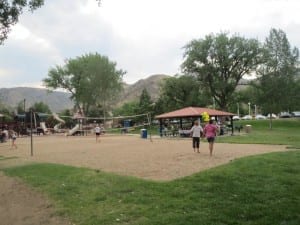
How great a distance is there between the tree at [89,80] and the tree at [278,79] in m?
25.3

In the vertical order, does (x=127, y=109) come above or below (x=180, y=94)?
below

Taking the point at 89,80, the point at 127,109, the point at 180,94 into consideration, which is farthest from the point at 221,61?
the point at 127,109

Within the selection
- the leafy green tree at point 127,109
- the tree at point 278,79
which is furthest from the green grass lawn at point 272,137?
the leafy green tree at point 127,109

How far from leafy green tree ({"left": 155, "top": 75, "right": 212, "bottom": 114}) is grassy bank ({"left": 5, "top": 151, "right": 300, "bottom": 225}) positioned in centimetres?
4914

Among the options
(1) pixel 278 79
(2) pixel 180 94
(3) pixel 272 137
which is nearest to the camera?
(3) pixel 272 137

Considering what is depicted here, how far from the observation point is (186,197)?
363 inches

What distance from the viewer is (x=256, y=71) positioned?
202ft

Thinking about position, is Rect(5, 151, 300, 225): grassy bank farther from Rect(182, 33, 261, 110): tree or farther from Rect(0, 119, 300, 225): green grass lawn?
Rect(182, 33, 261, 110): tree

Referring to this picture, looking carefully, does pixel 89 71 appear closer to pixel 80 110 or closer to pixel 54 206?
pixel 80 110

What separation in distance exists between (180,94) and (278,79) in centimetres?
1398

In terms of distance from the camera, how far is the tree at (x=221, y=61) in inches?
2366

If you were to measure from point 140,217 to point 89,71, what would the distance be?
6745cm

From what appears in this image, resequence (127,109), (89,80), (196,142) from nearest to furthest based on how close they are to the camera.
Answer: (196,142), (89,80), (127,109)

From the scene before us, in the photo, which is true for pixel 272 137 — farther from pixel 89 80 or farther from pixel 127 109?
pixel 127 109
